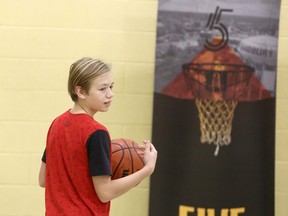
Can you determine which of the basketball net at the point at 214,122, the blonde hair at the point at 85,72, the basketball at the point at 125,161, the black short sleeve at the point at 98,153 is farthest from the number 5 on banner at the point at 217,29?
the black short sleeve at the point at 98,153

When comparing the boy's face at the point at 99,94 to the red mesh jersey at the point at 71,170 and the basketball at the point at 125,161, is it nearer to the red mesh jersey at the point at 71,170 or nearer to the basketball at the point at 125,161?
the red mesh jersey at the point at 71,170

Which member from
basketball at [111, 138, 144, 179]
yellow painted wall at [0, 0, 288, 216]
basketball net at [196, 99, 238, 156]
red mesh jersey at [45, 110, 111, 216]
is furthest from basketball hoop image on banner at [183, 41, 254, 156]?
red mesh jersey at [45, 110, 111, 216]

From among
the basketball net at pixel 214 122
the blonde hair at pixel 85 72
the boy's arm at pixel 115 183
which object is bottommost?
the boy's arm at pixel 115 183

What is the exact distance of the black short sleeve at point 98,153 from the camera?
5.27 ft

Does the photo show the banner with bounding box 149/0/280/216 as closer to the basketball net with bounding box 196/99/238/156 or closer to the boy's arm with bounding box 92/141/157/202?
the basketball net with bounding box 196/99/238/156

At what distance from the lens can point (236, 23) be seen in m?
2.82

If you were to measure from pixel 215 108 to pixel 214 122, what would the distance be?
3.3 inches

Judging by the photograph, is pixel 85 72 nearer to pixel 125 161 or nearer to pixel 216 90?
pixel 125 161

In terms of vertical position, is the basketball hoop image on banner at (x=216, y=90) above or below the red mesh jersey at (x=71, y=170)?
above

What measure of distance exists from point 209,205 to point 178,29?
105cm

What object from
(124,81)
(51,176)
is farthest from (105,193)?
(124,81)

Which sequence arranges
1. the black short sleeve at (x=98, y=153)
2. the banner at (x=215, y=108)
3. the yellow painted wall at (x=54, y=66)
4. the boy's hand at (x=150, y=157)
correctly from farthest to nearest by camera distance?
the yellow painted wall at (x=54, y=66), the banner at (x=215, y=108), the boy's hand at (x=150, y=157), the black short sleeve at (x=98, y=153)

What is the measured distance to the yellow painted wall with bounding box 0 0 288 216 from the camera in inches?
117

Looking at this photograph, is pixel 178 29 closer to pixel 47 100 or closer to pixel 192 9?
pixel 192 9
